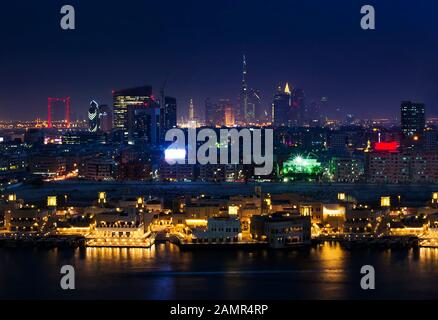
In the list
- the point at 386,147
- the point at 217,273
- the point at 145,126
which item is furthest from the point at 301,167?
the point at 145,126

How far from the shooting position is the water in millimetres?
9570

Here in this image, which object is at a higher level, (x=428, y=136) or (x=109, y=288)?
(x=428, y=136)

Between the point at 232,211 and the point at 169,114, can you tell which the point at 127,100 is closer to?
the point at 169,114

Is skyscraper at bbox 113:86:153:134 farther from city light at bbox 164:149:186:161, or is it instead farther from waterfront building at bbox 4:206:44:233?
waterfront building at bbox 4:206:44:233

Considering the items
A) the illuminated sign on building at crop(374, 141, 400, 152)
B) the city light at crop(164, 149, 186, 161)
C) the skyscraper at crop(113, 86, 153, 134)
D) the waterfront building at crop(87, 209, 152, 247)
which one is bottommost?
the waterfront building at crop(87, 209, 152, 247)

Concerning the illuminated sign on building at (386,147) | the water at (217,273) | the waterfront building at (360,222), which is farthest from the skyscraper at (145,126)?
the water at (217,273)

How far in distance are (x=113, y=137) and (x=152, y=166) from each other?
11810 millimetres

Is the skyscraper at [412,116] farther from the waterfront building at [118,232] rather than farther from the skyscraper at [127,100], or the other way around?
the waterfront building at [118,232]

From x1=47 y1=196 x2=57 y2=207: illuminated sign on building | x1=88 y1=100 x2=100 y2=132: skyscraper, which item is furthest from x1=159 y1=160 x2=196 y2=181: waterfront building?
x1=88 y1=100 x2=100 y2=132: skyscraper

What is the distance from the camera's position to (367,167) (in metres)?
23.2
